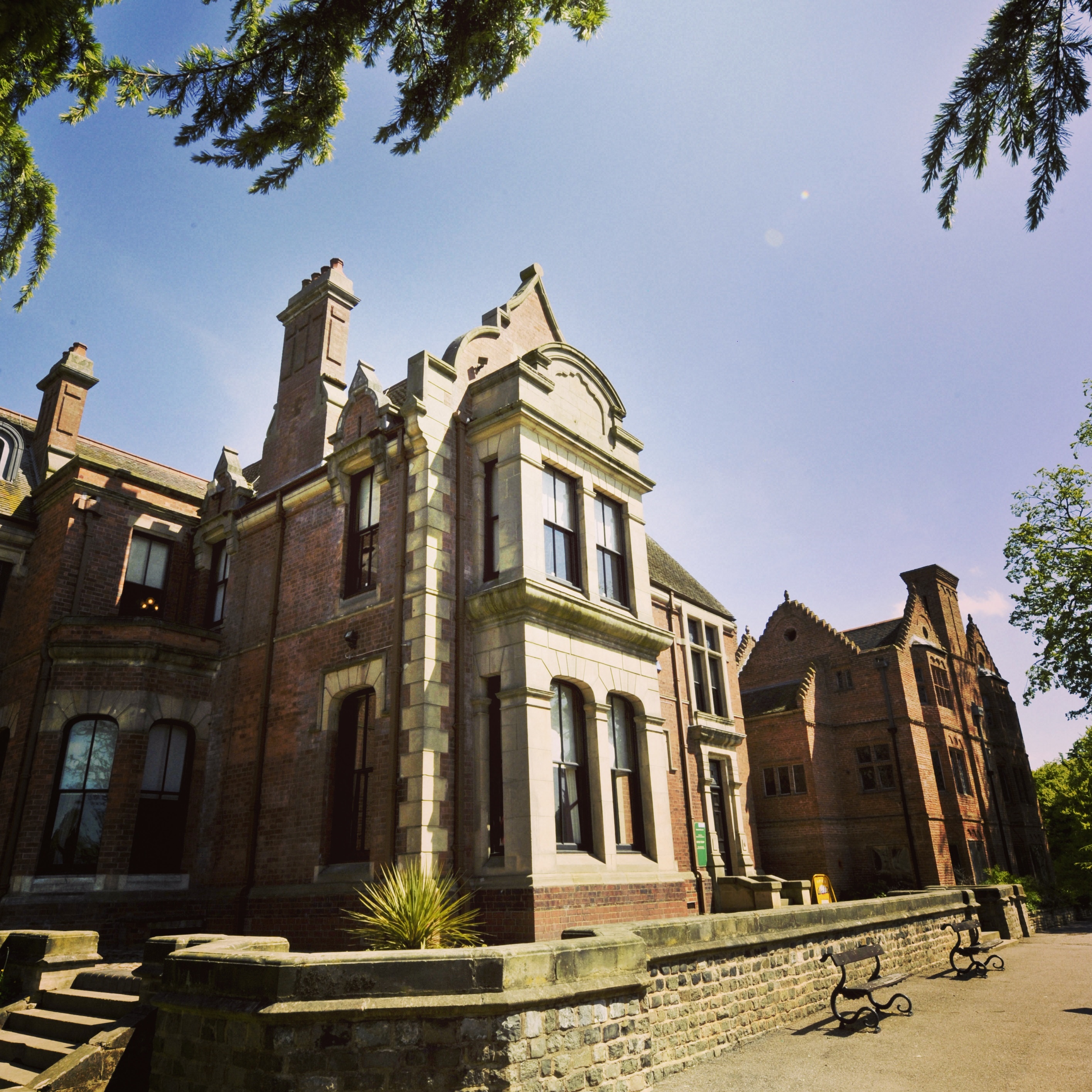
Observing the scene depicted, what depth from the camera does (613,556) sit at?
14188 mm

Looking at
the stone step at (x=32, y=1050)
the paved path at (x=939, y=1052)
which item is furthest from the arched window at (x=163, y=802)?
the paved path at (x=939, y=1052)

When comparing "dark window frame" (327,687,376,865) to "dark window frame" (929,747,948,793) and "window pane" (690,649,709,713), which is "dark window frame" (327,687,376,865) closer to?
"window pane" (690,649,709,713)

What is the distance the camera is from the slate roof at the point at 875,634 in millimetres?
32250

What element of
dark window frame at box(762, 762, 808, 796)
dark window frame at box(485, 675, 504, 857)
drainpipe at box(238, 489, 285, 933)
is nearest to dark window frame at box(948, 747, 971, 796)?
dark window frame at box(762, 762, 808, 796)

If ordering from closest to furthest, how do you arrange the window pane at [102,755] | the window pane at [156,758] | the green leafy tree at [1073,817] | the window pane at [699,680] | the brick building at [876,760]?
1. the window pane at [102,755]
2. the window pane at [156,758]
3. the window pane at [699,680]
4. the brick building at [876,760]
5. the green leafy tree at [1073,817]

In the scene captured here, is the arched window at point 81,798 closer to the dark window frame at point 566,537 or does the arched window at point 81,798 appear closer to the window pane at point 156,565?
the window pane at point 156,565

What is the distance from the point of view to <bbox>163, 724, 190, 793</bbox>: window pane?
47.2 ft

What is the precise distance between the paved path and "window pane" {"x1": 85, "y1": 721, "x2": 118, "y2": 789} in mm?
11115

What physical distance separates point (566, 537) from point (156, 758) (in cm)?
906

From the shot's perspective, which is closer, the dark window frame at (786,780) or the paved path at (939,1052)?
the paved path at (939,1052)

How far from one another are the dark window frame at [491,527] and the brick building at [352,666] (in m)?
0.04

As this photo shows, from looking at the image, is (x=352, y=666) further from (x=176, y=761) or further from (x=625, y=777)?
(x=176, y=761)

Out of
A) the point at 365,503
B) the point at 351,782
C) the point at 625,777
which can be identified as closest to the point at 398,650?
the point at 351,782

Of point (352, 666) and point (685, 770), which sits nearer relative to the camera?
point (352, 666)
